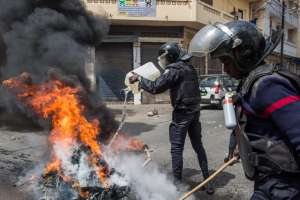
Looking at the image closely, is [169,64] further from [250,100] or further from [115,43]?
[115,43]

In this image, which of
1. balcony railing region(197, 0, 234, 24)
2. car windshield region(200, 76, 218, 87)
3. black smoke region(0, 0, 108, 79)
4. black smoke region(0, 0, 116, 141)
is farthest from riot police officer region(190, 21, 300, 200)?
balcony railing region(197, 0, 234, 24)

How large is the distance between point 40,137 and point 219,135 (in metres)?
4.04

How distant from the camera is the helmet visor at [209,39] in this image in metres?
2.30

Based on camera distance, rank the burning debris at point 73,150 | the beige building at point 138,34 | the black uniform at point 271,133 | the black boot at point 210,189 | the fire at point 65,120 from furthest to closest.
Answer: the beige building at point 138,34 < the black boot at point 210,189 < the fire at point 65,120 < the burning debris at point 73,150 < the black uniform at point 271,133

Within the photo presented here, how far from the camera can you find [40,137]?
9.20 metres

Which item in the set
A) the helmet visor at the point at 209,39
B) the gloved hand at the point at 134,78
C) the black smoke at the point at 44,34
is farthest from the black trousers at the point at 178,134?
the helmet visor at the point at 209,39

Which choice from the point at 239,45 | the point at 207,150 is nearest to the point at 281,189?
the point at 239,45

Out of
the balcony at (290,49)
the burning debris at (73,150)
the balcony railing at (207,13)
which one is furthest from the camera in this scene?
the balcony at (290,49)

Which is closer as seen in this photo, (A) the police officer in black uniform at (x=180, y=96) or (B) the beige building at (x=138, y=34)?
(A) the police officer in black uniform at (x=180, y=96)

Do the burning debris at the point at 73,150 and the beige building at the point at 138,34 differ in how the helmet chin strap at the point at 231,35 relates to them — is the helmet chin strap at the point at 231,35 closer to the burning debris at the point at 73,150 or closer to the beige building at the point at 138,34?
the burning debris at the point at 73,150

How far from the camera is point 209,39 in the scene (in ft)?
7.70

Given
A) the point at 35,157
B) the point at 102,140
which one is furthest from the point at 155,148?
the point at 102,140

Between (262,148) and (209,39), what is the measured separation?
641mm

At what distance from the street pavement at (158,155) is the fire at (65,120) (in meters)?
0.78
